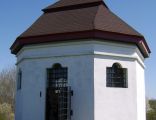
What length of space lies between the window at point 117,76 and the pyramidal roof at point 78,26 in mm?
1448

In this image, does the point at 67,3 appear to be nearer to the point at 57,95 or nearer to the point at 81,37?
the point at 81,37

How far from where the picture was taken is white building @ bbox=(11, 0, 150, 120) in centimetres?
1589

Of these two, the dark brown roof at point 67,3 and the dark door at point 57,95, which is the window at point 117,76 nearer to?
the dark door at point 57,95

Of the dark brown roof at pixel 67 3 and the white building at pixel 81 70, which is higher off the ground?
the dark brown roof at pixel 67 3

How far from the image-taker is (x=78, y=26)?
16891 mm

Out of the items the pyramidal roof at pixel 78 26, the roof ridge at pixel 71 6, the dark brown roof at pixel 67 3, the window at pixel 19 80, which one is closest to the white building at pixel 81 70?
the pyramidal roof at pixel 78 26

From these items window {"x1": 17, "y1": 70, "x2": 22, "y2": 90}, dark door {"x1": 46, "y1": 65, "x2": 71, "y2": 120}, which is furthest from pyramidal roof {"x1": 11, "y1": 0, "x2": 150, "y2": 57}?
dark door {"x1": 46, "y1": 65, "x2": 71, "y2": 120}

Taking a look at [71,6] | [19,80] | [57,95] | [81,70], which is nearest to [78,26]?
[81,70]

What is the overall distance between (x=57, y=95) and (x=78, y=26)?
3.71m

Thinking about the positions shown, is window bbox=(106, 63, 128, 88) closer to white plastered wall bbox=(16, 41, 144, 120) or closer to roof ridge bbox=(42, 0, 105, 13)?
white plastered wall bbox=(16, 41, 144, 120)

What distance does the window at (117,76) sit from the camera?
1648cm

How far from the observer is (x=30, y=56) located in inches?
685

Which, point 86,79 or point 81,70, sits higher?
point 81,70

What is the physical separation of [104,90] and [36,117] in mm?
3819
